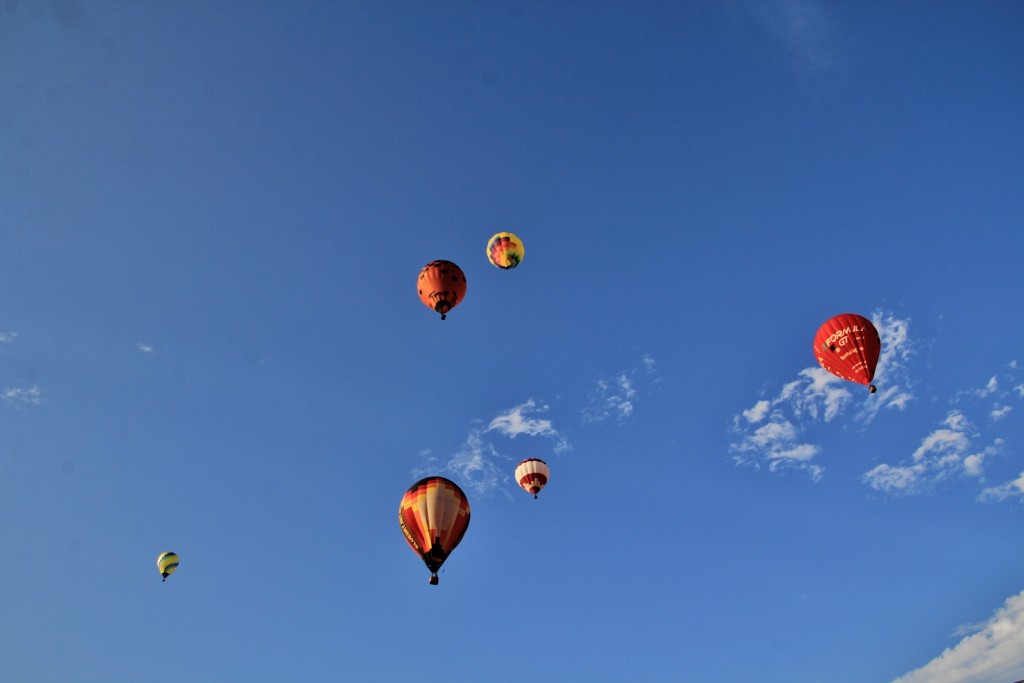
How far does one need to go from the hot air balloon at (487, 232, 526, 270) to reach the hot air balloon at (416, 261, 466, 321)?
131 inches

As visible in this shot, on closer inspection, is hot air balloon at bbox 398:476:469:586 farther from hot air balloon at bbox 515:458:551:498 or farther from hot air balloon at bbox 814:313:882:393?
hot air balloon at bbox 814:313:882:393

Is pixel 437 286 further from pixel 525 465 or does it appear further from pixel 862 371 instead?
pixel 862 371

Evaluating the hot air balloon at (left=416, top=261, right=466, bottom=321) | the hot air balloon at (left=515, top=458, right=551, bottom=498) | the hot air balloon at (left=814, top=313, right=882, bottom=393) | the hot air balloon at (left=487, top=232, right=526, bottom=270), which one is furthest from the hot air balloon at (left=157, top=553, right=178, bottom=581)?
the hot air balloon at (left=814, top=313, right=882, bottom=393)

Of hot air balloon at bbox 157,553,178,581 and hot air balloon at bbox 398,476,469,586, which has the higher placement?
Answer: hot air balloon at bbox 157,553,178,581

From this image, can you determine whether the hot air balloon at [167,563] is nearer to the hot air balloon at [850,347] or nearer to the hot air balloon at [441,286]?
the hot air balloon at [441,286]

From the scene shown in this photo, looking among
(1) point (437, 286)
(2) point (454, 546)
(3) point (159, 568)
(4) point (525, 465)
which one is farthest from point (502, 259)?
(3) point (159, 568)

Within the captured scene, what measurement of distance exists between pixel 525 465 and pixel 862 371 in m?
18.8

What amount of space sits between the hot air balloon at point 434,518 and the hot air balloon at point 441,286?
28.5 ft

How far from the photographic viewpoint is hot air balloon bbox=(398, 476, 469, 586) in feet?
79.3

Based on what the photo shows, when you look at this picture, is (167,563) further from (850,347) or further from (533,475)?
(850,347)

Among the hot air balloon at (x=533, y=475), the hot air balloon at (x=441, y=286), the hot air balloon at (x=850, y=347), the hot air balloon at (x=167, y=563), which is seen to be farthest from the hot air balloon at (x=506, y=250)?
the hot air balloon at (x=167, y=563)

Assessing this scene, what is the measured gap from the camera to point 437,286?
1195 inches

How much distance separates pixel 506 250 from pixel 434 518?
15437 millimetres

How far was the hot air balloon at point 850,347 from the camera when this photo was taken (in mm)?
27672
